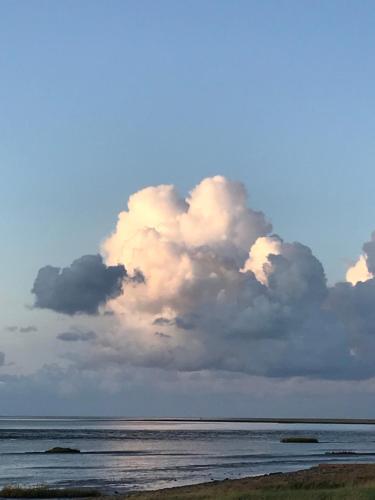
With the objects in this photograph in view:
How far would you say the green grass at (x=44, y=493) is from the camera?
57250 millimetres

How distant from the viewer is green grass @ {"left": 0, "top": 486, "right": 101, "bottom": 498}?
5725cm

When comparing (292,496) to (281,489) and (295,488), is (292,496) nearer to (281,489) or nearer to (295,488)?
(281,489)

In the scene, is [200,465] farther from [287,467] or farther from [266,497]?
[266,497]

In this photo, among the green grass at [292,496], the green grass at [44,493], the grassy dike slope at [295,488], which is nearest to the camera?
the green grass at [292,496]

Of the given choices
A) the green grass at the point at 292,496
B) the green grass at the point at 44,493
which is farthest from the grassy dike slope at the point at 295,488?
the green grass at the point at 44,493

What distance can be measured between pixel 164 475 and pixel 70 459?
27005 mm

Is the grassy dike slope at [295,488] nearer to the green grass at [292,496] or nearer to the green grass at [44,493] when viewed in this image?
the green grass at [292,496]

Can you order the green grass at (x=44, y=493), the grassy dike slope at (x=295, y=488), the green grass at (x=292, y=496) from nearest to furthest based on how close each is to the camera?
the green grass at (x=292, y=496) < the grassy dike slope at (x=295, y=488) < the green grass at (x=44, y=493)

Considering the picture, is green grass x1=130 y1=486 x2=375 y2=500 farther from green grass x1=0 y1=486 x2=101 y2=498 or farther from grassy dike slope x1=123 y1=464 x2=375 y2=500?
green grass x1=0 y1=486 x2=101 y2=498

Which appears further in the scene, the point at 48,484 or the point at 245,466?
the point at 245,466

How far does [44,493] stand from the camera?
58000 millimetres

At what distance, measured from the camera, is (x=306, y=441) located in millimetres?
155500

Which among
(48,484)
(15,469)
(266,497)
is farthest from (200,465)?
(266,497)

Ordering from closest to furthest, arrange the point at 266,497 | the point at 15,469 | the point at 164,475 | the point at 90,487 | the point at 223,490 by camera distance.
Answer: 1. the point at 266,497
2. the point at 223,490
3. the point at 90,487
4. the point at 164,475
5. the point at 15,469
